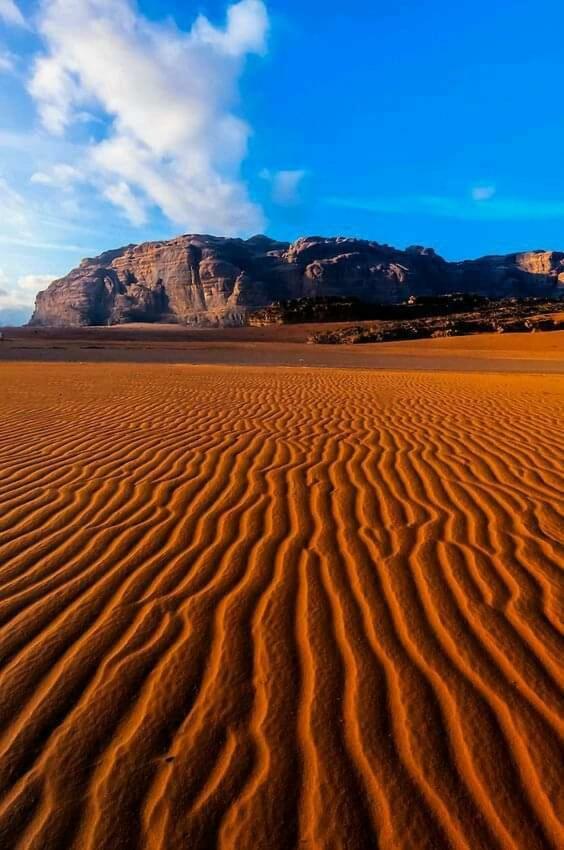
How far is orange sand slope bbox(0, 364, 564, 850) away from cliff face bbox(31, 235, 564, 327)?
93.2 meters

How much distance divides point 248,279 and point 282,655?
106155mm

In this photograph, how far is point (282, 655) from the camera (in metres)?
2.64

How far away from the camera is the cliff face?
354ft

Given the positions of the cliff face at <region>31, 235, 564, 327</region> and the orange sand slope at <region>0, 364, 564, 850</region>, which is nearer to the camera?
the orange sand slope at <region>0, 364, 564, 850</region>

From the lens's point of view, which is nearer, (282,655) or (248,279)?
(282,655)

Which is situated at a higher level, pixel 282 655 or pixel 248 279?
pixel 248 279

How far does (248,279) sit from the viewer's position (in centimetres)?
10412

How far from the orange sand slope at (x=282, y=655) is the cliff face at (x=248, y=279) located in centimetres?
9317

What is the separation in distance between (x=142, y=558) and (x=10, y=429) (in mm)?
5679

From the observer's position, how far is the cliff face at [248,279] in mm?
107812

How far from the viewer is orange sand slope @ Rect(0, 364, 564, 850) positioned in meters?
1.83

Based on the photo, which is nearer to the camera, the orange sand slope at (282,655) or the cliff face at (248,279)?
the orange sand slope at (282,655)

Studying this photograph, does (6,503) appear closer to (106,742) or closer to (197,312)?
(106,742)

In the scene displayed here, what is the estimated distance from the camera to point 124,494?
5.02 meters
